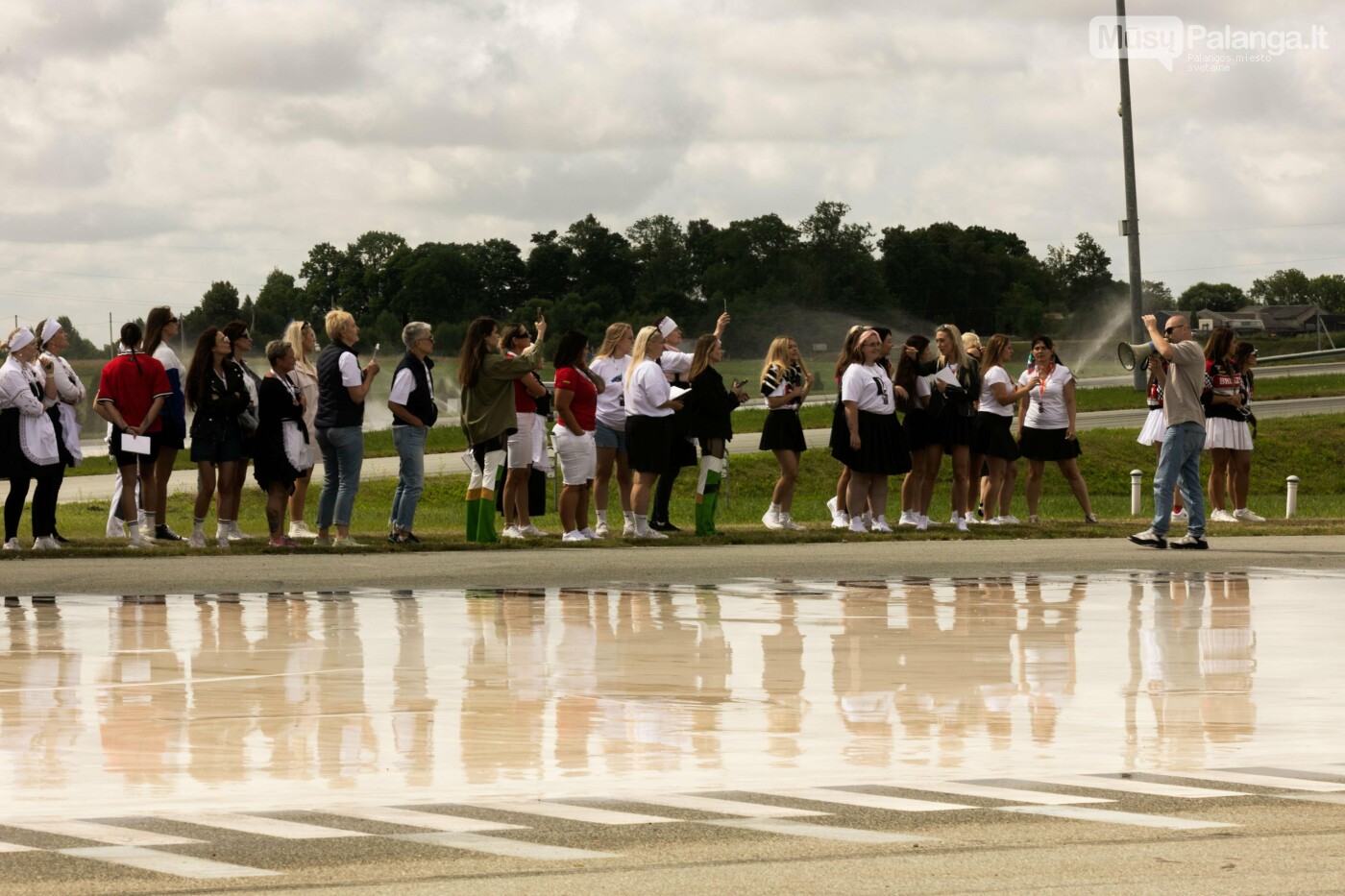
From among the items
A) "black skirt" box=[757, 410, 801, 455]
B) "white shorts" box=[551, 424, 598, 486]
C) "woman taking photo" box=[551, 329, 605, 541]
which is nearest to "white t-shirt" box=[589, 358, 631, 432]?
"woman taking photo" box=[551, 329, 605, 541]

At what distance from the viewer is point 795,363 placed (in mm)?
19141

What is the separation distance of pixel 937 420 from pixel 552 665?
10363 millimetres

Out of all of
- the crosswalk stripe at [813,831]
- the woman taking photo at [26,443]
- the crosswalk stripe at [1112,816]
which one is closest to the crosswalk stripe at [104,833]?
the crosswalk stripe at [813,831]

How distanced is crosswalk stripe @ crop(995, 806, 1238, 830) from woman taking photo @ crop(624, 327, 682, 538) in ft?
38.5

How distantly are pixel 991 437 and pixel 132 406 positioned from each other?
27.6ft

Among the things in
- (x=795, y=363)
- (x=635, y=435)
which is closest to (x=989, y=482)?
(x=795, y=363)

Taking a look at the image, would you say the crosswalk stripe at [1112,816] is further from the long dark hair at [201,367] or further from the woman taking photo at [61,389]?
the woman taking photo at [61,389]

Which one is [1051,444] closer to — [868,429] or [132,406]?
[868,429]

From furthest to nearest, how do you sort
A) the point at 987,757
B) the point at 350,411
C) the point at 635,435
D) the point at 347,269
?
the point at 347,269 → the point at 635,435 → the point at 350,411 → the point at 987,757

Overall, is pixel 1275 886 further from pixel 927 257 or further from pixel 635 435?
pixel 927 257

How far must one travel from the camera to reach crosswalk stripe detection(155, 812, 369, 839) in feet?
19.3

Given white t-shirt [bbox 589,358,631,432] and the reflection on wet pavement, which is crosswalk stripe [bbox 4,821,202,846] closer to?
the reflection on wet pavement

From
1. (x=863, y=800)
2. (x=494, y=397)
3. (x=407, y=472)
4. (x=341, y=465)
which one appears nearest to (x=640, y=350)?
(x=494, y=397)

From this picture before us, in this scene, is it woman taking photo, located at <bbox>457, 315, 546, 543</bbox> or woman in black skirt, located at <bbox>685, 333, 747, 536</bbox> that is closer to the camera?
woman taking photo, located at <bbox>457, 315, 546, 543</bbox>
